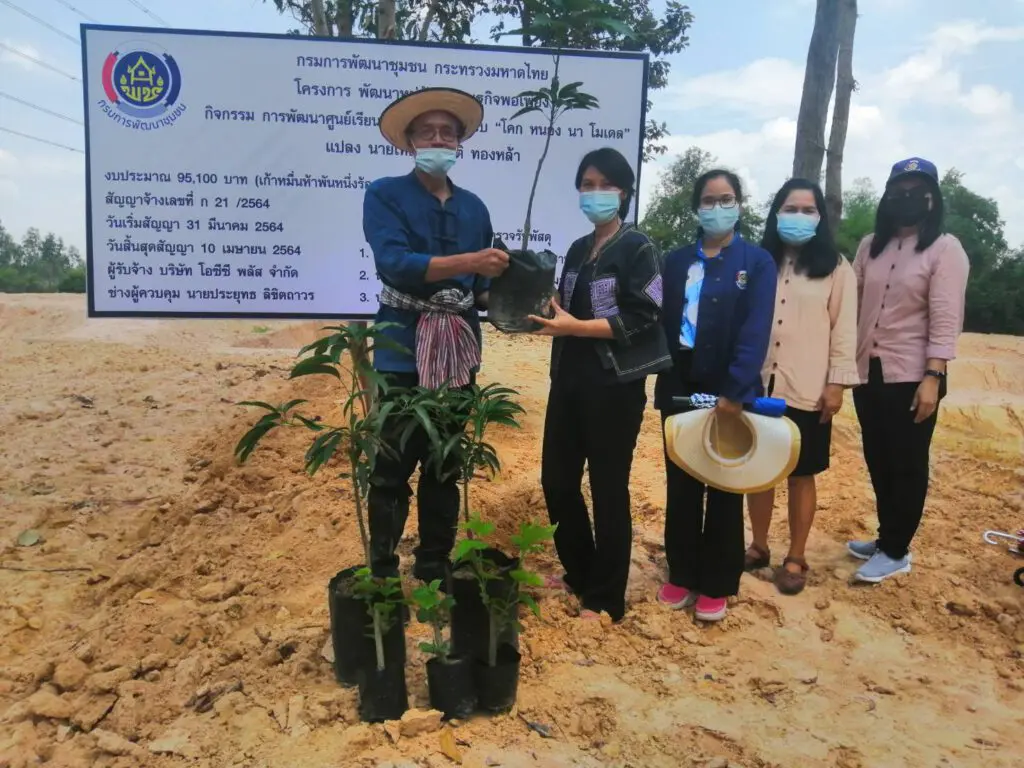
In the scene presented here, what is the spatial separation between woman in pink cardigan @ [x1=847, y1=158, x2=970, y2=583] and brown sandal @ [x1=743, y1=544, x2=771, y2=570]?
Answer: 1.28ft

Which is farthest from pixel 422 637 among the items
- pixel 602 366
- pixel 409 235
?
pixel 409 235

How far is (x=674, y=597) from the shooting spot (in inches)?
118

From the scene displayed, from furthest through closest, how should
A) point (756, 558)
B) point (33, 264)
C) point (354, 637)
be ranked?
1. point (33, 264)
2. point (756, 558)
3. point (354, 637)

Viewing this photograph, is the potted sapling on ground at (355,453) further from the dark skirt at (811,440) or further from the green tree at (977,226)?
the green tree at (977,226)

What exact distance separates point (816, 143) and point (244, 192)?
15.8 ft

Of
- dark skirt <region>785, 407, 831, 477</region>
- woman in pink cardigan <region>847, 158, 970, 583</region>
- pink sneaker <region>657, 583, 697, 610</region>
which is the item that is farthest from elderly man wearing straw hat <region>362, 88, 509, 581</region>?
woman in pink cardigan <region>847, 158, 970, 583</region>

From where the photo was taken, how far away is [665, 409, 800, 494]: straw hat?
8.54ft

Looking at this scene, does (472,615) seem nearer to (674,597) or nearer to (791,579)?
(674,597)

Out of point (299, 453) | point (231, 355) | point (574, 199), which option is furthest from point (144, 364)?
point (574, 199)

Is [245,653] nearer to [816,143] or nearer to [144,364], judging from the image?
[816,143]

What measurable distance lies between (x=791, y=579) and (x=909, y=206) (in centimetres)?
160

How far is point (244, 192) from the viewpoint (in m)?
3.85

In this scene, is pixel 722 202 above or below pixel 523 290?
above

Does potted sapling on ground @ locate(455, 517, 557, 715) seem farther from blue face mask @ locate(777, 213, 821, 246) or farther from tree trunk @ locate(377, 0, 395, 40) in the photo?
tree trunk @ locate(377, 0, 395, 40)
